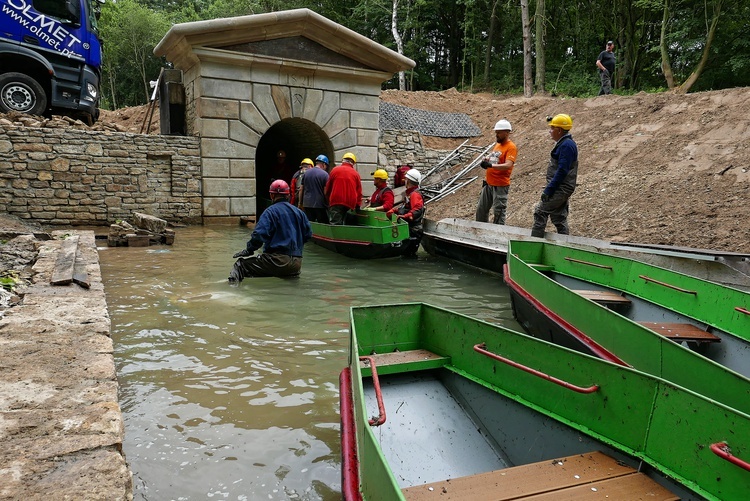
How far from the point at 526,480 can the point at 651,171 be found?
1084cm

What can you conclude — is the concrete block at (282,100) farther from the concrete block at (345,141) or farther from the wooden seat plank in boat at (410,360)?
the wooden seat plank in boat at (410,360)

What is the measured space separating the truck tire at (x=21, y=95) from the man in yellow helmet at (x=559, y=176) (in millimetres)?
11522

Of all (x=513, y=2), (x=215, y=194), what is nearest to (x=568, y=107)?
(x=215, y=194)

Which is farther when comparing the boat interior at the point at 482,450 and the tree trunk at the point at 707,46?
the tree trunk at the point at 707,46

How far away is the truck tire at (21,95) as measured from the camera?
11766 millimetres

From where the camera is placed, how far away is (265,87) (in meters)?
13.2

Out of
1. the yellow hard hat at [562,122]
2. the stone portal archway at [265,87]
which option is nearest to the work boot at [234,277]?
the yellow hard hat at [562,122]

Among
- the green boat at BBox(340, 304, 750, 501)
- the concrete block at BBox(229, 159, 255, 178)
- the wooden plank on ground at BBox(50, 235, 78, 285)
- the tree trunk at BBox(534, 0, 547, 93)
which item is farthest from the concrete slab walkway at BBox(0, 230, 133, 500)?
the tree trunk at BBox(534, 0, 547, 93)

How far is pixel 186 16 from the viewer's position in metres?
37.0

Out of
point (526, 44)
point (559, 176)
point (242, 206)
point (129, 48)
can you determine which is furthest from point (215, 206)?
point (129, 48)

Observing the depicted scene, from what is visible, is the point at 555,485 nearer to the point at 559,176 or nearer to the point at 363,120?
the point at 559,176

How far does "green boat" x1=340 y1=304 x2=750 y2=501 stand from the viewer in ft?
7.08

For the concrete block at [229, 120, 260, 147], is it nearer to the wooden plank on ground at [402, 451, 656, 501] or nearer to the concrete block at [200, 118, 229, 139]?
the concrete block at [200, 118, 229, 139]

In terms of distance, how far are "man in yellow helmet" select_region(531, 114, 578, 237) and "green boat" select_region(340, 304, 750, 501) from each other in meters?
4.40
